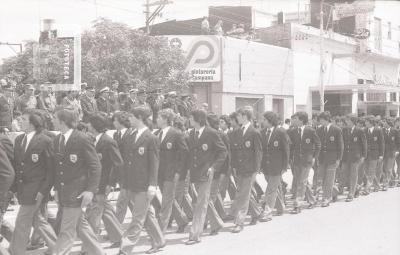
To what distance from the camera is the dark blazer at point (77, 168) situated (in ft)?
22.2

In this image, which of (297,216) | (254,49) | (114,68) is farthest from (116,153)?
(254,49)

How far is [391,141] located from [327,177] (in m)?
4.61

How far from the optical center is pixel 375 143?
1540cm

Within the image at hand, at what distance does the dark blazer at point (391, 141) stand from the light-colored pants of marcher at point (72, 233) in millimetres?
11351

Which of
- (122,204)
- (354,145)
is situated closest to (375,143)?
(354,145)

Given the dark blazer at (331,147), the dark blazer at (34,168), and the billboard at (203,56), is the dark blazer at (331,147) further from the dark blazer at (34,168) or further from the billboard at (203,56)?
the billboard at (203,56)

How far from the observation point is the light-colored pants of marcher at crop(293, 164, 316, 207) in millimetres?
11738

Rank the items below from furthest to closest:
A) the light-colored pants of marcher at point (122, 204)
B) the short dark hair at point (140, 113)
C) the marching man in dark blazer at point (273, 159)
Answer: the marching man in dark blazer at point (273, 159) → the light-colored pants of marcher at point (122, 204) → the short dark hair at point (140, 113)

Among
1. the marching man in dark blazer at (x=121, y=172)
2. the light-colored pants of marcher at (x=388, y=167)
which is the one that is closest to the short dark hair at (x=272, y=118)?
the marching man in dark blazer at (x=121, y=172)

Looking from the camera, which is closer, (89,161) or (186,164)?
(89,161)

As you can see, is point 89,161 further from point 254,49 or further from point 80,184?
point 254,49

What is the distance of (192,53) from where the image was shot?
30.0 meters

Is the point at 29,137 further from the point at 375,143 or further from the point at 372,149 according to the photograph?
the point at 375,143

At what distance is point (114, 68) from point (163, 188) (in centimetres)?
1579
